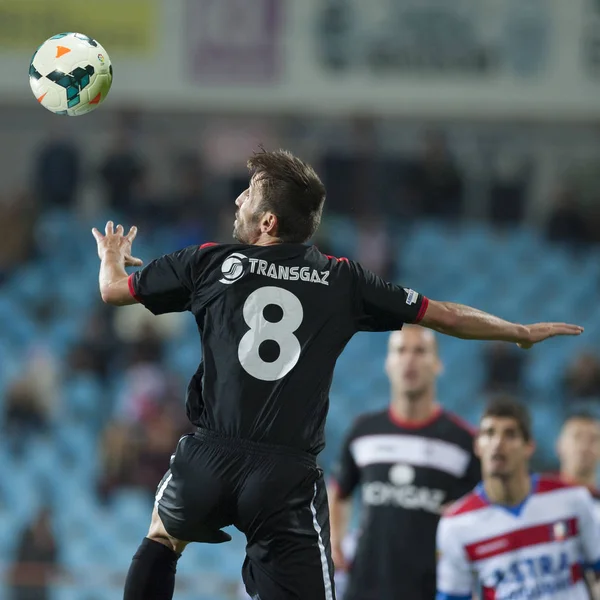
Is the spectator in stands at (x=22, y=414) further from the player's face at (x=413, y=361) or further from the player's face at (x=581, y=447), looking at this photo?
the player's face at (x=413, y=361)

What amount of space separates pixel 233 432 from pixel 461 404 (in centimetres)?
837

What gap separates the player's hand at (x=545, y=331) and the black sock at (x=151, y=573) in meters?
1.42

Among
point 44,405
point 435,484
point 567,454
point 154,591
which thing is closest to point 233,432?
point 154,591

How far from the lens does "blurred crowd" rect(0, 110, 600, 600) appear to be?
1125 centimetres

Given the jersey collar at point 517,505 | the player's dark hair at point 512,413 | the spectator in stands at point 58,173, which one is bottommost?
the jersey collar at point 517,505

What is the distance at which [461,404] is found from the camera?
1199 cm

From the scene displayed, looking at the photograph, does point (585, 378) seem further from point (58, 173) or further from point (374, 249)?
point (58, 173)

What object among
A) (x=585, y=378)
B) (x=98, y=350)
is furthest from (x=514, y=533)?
(x=98, y=350)

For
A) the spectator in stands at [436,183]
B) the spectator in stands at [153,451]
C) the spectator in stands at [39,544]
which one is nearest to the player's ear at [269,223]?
the spectator in stands at [39,544]

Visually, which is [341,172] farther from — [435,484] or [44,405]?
[435,484]

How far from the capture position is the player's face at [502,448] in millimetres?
5402

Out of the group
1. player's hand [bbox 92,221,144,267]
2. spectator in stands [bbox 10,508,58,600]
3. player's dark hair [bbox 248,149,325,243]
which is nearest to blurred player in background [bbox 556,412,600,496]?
player's dark hair [bbox 248,149,325,243]

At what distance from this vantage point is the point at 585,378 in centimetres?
1150

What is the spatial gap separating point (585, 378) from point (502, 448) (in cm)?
637
